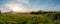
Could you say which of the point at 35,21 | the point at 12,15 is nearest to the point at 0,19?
the point at 12,15

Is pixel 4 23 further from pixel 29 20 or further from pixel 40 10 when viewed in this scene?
pixel 40 10

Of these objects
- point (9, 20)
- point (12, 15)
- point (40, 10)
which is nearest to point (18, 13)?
point (12, 15)

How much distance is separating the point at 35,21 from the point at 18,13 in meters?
0.37

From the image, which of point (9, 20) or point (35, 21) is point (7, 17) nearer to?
point (9, 20)

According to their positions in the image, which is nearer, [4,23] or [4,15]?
[4,23]

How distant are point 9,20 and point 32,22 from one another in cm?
40

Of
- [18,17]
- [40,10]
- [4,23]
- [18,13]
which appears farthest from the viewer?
[40,10]

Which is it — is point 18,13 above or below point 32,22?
above

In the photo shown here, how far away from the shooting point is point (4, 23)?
2.04m

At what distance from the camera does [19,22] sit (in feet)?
6.94

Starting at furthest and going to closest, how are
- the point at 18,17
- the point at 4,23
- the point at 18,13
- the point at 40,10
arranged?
the point at 40,10 → the point at 18,13 → the point at 18,17 → the point at 4,23

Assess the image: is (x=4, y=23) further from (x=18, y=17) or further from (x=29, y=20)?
(x=29, y=20)

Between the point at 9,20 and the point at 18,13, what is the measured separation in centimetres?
34

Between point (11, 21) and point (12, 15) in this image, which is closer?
point (11, 21)
